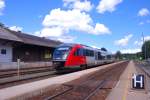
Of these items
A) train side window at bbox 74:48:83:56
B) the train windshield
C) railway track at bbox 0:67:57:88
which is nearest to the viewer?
railway track at bbox 0:67:57:88

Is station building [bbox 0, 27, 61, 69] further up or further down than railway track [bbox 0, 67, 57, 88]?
further up

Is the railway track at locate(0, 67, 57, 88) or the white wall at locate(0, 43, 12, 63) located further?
the white wall at locate(0, 43, 12, 63)

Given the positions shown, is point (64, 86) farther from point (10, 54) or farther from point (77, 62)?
point (10, 54)

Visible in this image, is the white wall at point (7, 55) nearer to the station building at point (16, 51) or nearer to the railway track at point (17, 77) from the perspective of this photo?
the station building at point (16, 51)

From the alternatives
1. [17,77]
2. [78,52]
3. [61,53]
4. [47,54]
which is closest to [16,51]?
[47,54]

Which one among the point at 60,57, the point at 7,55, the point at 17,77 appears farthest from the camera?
the point at 7,55

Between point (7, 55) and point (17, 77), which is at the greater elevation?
point (7, 55)

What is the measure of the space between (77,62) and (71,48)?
7.52 feet

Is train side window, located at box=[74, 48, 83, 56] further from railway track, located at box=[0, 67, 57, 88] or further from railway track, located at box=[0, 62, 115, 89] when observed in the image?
railway track, located at box=[0, 67, 57, 88]

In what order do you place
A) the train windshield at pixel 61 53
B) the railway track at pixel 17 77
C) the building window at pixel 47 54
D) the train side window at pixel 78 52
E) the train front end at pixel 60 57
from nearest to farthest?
the railway track at pixel 17 77, the train front end at pixel 60 57, the train windshield at pixel 61 53, the train side window at pixel 78 52, the building window at pixel 47 54

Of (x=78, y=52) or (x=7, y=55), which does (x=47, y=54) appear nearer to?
(x=7, y=55)

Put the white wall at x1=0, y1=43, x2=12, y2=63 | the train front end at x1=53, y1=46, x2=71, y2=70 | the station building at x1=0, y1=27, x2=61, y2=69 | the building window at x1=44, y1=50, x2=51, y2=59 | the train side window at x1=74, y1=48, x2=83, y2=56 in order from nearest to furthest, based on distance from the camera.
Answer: the train front end at x1=53, y1=46, x2=71, y2=70 < the train side window at x1=74, y1=48, x2=83, y2=56 < the station building at x1=0, y1=27, x2=61, y2=69 < the white wall at x1=0, y1=43, x2=12, y2=63 < the building window at x1=44, y1=50, x2=51, y2=59

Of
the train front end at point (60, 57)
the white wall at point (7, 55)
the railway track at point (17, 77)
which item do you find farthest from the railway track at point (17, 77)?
the white wall at point (7, 55)

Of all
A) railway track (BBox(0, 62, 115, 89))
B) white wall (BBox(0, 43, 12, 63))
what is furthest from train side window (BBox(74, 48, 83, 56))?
white wall (BBox(0, 43, 12, 63))
